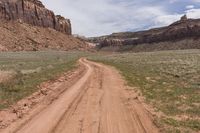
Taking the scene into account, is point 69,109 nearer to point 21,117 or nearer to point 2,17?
point 21,117

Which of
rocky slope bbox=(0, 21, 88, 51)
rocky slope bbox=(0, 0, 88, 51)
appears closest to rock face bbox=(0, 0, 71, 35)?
rocky slope bbox=(0, 0, 88, 51)

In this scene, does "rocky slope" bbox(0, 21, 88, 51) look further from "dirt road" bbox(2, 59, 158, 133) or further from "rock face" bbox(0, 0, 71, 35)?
"dirt road" bbox(2, 59, 158, 133)

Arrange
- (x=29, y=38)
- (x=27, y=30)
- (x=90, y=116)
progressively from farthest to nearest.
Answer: (x=27, y=30) → (x=29, y=38) → (x=90, y=116)

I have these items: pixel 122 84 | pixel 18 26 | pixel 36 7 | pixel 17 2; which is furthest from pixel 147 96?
pixel 36 7

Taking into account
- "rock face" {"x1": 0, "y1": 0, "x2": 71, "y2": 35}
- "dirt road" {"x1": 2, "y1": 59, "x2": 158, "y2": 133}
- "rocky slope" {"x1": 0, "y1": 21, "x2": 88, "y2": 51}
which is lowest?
"dirt road" {"x1": 2, "y1": 59, "x2": 158, "y2": 133}

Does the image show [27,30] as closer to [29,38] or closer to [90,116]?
[29,38]

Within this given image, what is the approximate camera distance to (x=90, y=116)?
1404 centimetres

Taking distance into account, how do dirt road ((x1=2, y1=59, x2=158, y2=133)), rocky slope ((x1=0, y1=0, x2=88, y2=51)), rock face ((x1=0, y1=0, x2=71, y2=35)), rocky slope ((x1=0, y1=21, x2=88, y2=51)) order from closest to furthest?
dirt road ((x1=2, y1=59, x2=158, y2=133)) < rocky slope ((x1=0, y1=21, x2=88, y2=51)) < rocky slope ((x1=0, y1=0, x2=88, y2=51)) < rock face ((x1=0, y1=0, x2=71, y2=35))

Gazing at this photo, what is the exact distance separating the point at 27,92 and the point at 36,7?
181m

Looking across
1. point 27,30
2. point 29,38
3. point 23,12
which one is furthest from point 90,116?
point 23,12

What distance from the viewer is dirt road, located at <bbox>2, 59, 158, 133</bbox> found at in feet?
40.0

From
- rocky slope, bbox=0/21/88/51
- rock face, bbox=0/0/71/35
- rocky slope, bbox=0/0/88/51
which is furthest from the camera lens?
rock face, bbox=0/0/71/35

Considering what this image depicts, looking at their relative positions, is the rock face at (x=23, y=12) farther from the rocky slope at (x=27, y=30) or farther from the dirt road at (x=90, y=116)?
the dirt road at (x=90, y=116)

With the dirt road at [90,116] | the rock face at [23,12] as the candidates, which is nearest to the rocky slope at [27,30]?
the rock face at [23,12]
